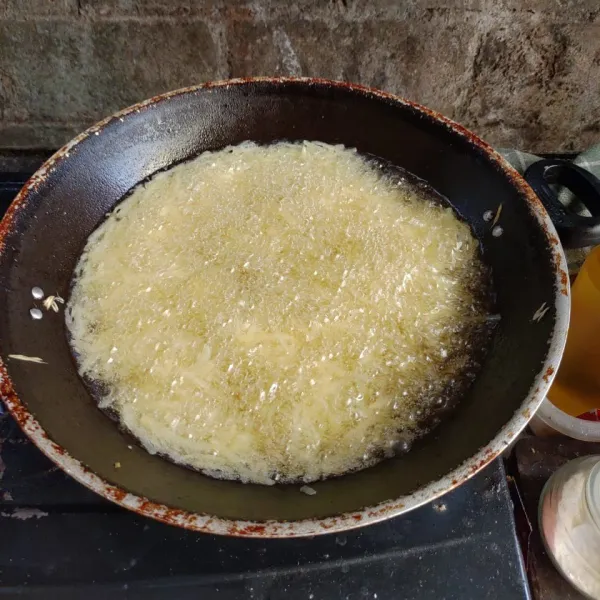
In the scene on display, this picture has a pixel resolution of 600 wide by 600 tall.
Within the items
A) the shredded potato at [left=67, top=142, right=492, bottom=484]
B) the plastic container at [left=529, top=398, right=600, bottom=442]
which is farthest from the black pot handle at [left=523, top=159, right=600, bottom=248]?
the plastic container at [left=529, top=398, right=600, bottom=442]

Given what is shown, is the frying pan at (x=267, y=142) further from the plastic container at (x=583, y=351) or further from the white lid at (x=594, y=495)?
the white lid at (x=594, y=495)

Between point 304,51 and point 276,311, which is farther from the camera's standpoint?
point 304,51

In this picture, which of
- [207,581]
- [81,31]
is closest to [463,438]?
[207,581]

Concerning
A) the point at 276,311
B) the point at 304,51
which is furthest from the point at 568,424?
the point at 304,51

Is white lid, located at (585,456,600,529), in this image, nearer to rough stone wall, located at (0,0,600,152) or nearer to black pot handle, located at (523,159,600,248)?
black pot handle, located at (523,159,600,248)

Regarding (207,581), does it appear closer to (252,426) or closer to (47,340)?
(252,426)

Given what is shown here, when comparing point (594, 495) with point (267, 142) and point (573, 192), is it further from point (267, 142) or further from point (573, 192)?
point (267, 142)
